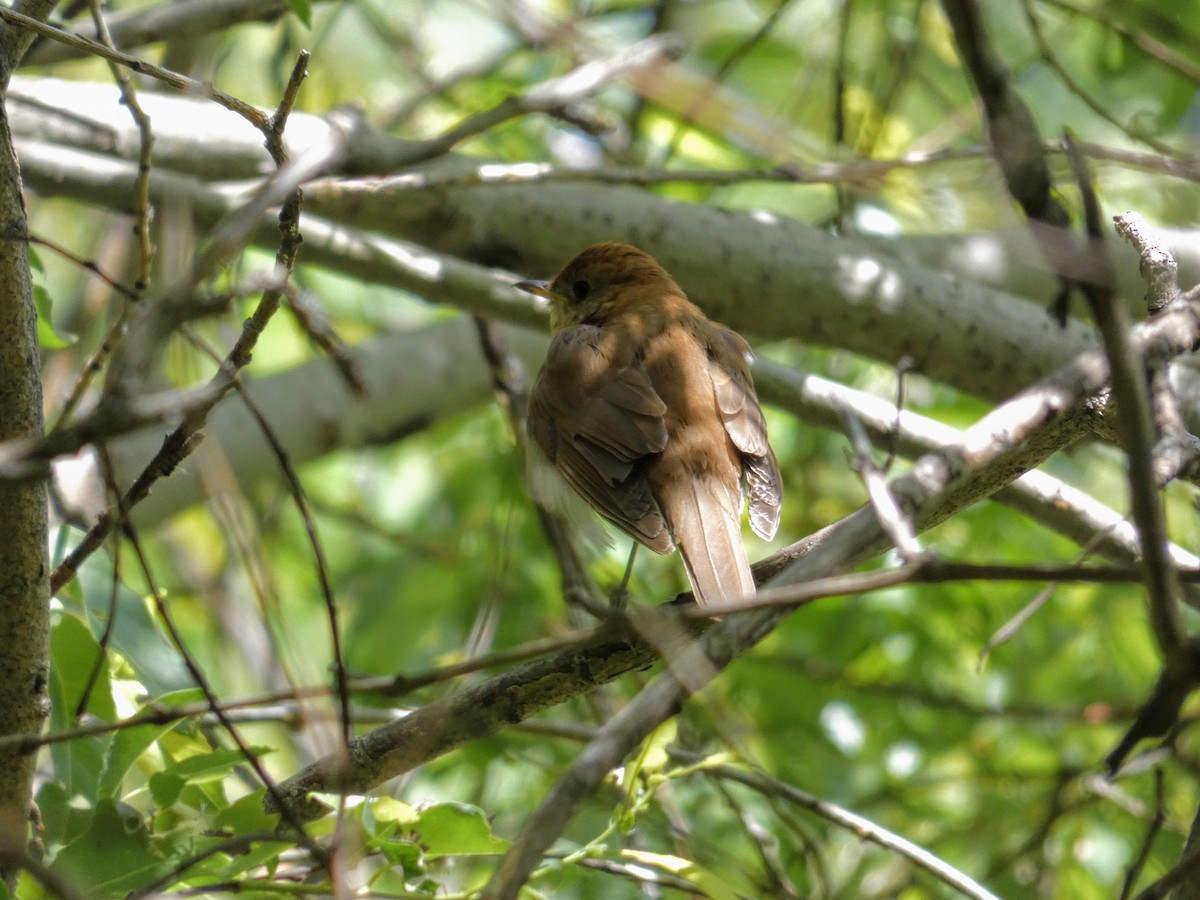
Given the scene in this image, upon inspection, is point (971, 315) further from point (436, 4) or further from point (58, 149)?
point (436, 4)

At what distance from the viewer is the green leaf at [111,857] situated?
2332mm

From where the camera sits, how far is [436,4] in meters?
8.21

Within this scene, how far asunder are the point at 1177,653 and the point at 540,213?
3.67 metres

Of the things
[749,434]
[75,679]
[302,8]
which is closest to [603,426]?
[749,434]

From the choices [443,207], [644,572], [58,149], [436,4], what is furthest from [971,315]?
[436,4]

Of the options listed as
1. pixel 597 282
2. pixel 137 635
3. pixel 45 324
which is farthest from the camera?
pixel 597 282

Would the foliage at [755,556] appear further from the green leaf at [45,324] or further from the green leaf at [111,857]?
the green leaf at [111,857]

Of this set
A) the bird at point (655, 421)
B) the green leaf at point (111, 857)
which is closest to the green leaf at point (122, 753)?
the green leaf at point (111, 857)

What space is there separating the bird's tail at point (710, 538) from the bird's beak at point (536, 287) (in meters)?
1.13

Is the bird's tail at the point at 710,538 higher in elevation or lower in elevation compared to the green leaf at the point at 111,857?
higher

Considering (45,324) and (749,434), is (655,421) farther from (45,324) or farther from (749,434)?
(45,324)

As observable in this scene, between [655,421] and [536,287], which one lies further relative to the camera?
[536,287]

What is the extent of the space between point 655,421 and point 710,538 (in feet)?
2.10

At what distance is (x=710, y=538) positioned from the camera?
368 cm
